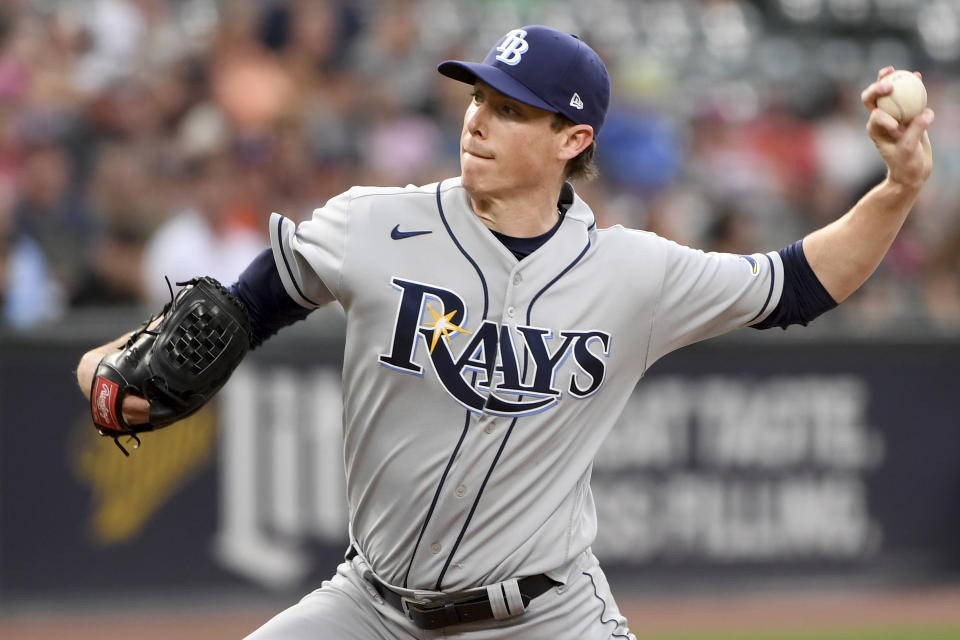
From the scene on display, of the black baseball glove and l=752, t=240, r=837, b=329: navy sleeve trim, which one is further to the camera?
l=752, t=240, r=837, b=329: navy sleeve trim

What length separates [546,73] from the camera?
335cm

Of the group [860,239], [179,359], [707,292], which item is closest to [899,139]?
[860,239]

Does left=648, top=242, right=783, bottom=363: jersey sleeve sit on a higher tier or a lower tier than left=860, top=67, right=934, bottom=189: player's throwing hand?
lower

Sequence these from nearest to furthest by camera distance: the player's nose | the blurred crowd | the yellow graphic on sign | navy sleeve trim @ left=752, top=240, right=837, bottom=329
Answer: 1. the player's nose
2. navy sleeve trim @ left=752, top=240, right=837, bottom=329
3. the yellow graphic on sign
4. the blurred crowd

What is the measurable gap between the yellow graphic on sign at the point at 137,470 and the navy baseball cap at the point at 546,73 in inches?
172

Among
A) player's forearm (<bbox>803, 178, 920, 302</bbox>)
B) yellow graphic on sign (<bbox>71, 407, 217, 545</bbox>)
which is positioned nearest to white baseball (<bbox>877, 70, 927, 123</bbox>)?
player's forearm (<bbox>803, 178, 920, 302</bbox>)

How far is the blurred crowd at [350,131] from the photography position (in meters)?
7.93

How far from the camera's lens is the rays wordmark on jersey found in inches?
129

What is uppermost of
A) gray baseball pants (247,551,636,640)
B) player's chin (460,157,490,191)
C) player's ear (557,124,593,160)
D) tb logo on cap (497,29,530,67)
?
tb logo on cap (497,29,530,67)

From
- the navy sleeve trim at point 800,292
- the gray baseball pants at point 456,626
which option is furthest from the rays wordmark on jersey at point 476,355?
the navy sleeve trim at point 800,292

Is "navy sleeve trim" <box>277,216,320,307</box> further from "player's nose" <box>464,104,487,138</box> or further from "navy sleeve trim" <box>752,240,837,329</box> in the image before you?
"navy sleeve trim" <box>752,240,837,329</box>

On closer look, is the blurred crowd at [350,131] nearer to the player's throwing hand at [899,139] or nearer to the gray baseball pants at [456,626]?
the gray baseball pants at [456,626]

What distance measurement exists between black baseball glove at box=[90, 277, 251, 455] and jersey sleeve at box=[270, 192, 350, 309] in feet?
0.48

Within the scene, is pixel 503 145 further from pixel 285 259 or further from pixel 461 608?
pixel 461 608
